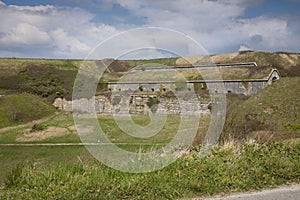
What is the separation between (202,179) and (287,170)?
1932 millimetres

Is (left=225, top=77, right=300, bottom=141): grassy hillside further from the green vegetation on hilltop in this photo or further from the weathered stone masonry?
the weathered stone masonry

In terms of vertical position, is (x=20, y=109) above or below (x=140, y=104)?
below

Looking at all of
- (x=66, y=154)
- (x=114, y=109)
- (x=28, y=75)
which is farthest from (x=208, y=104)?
(x=28, y=75)

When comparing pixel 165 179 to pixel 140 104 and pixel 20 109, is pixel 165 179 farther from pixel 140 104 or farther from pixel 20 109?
pixel 20 109

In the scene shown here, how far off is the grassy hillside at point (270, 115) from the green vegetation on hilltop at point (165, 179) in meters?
4.25

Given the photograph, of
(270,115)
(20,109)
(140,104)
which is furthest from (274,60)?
(270,115)

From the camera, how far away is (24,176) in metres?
6.08

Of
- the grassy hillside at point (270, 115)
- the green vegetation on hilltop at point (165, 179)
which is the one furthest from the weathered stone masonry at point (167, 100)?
the green vegetation on hilltop at point (165, 179)

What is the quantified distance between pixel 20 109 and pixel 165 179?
27.2 metres

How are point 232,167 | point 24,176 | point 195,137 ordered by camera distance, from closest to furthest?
point 24,176, point 232,167, point 195,137

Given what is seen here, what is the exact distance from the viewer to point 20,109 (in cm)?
3012

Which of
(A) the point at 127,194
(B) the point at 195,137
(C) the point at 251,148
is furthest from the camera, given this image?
(B) the point at 195,137

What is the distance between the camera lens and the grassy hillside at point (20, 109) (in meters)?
28.1

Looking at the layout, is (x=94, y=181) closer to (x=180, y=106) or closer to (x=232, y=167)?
(x=232, y=167)
